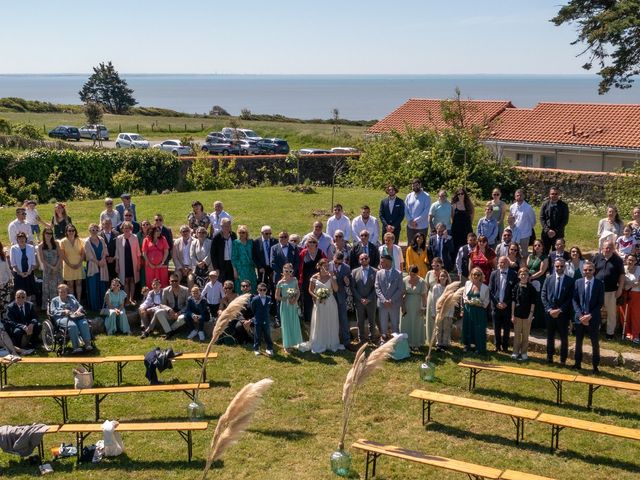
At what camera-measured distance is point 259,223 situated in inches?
909

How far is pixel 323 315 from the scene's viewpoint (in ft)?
48.2

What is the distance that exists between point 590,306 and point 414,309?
3068 millimetres

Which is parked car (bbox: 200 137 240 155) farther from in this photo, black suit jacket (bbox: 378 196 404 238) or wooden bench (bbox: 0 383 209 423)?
wooden bench (bbox: 0 383 209 423)

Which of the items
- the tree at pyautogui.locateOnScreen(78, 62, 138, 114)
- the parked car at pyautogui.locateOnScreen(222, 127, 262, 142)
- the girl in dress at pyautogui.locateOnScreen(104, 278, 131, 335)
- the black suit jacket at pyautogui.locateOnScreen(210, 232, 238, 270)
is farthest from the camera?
the tree at pyautogui.locateOnScreen(78, 62, 138, 114)

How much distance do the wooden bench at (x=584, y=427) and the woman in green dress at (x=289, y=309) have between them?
522cm

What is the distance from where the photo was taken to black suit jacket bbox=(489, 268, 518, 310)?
14250 mm

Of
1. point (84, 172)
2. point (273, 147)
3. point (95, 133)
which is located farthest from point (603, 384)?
point (95, 133)

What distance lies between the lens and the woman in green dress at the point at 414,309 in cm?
1486

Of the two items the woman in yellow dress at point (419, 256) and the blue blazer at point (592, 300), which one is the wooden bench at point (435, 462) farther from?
the woman in yellow dress at point (419, 256)

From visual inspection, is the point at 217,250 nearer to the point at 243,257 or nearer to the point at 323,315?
the point at 243,257

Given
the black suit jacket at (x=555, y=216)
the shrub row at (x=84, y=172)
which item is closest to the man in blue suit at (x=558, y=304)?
the black suit jacket at (x=555, y=216)

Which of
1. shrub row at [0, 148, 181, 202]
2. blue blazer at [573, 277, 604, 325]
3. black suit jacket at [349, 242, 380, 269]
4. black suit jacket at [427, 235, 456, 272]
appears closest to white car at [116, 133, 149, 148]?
shrub row at [0, 148, 181, 202]

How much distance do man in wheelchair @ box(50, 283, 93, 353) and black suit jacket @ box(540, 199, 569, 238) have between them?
9306 mm

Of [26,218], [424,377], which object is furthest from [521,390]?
[26,218]
